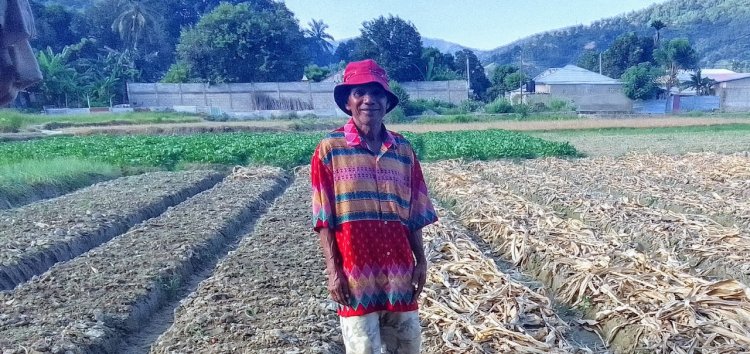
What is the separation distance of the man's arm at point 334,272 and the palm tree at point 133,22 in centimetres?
5590

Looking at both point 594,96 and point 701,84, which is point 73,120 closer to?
point 594,96

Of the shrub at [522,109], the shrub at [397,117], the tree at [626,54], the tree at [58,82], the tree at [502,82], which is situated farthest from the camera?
the tree at [626,54]

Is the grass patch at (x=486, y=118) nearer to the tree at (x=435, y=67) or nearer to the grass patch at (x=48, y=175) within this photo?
the tree at (x=435, y=67)

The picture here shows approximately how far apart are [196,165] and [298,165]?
10.1ft

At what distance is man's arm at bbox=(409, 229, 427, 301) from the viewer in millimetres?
3234

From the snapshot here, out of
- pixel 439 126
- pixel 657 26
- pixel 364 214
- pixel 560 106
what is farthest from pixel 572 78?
pixel 364 214

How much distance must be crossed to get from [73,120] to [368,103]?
115 ft

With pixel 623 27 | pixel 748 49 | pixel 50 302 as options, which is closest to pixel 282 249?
pixel 50 302

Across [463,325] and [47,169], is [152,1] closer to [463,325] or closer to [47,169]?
[47,169]

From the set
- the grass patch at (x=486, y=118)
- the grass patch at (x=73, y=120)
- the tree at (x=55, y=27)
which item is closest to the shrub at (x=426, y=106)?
the grass patch at (x=486, y=118)

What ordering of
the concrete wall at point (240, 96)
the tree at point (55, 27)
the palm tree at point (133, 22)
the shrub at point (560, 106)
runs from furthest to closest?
the palm tree at point (133, 22)
the tree at point (55, 27)
the concrete wall at point (240, 96)
the shrub at point (560, 106)

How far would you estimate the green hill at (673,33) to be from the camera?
3266 inches

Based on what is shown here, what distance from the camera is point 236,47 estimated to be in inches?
1790

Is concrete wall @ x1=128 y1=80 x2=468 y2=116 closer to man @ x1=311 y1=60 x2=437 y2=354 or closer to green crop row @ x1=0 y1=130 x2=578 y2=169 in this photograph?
green crop row @ x1=0 y1=130 x2=578 y2=169
